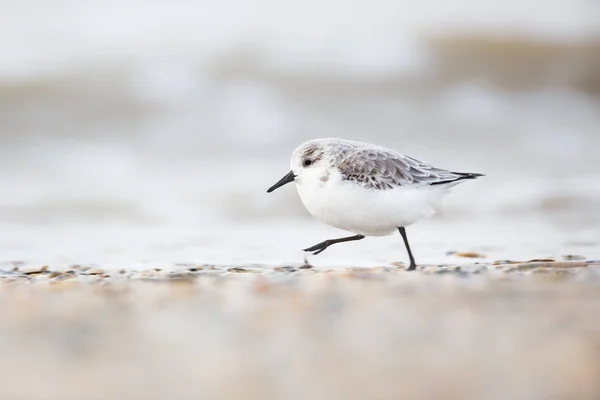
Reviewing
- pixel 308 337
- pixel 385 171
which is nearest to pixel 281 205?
pixel 385 171

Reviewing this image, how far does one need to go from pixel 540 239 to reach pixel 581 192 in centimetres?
181

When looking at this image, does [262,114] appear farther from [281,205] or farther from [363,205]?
[363,205]

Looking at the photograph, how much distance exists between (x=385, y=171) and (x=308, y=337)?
1508 millimetres

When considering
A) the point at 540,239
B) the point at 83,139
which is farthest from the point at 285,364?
the point at 83,139

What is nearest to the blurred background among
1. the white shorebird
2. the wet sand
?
the white shorebird

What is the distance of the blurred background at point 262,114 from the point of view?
21.9ft

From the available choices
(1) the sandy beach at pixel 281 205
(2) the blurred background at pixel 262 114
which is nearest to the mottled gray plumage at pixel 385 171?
(1) the sandy beach at pixel 281 205

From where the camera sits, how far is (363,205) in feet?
13.5

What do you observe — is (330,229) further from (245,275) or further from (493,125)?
(493,125)

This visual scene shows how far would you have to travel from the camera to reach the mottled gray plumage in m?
4.14

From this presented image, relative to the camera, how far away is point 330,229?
6773 mm

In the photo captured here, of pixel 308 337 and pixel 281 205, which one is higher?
pixel 281 205

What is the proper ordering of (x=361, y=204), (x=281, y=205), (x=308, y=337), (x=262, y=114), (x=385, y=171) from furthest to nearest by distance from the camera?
(x=262, y=114), (x=281, y=205), (x=385, y=171), (x=361, y=204), (x=308, y=337)

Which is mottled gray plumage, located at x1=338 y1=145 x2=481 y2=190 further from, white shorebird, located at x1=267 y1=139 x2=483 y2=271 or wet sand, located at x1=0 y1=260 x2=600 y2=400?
wet sand, located at x1=0 y1=260 x2=600 y2=400
